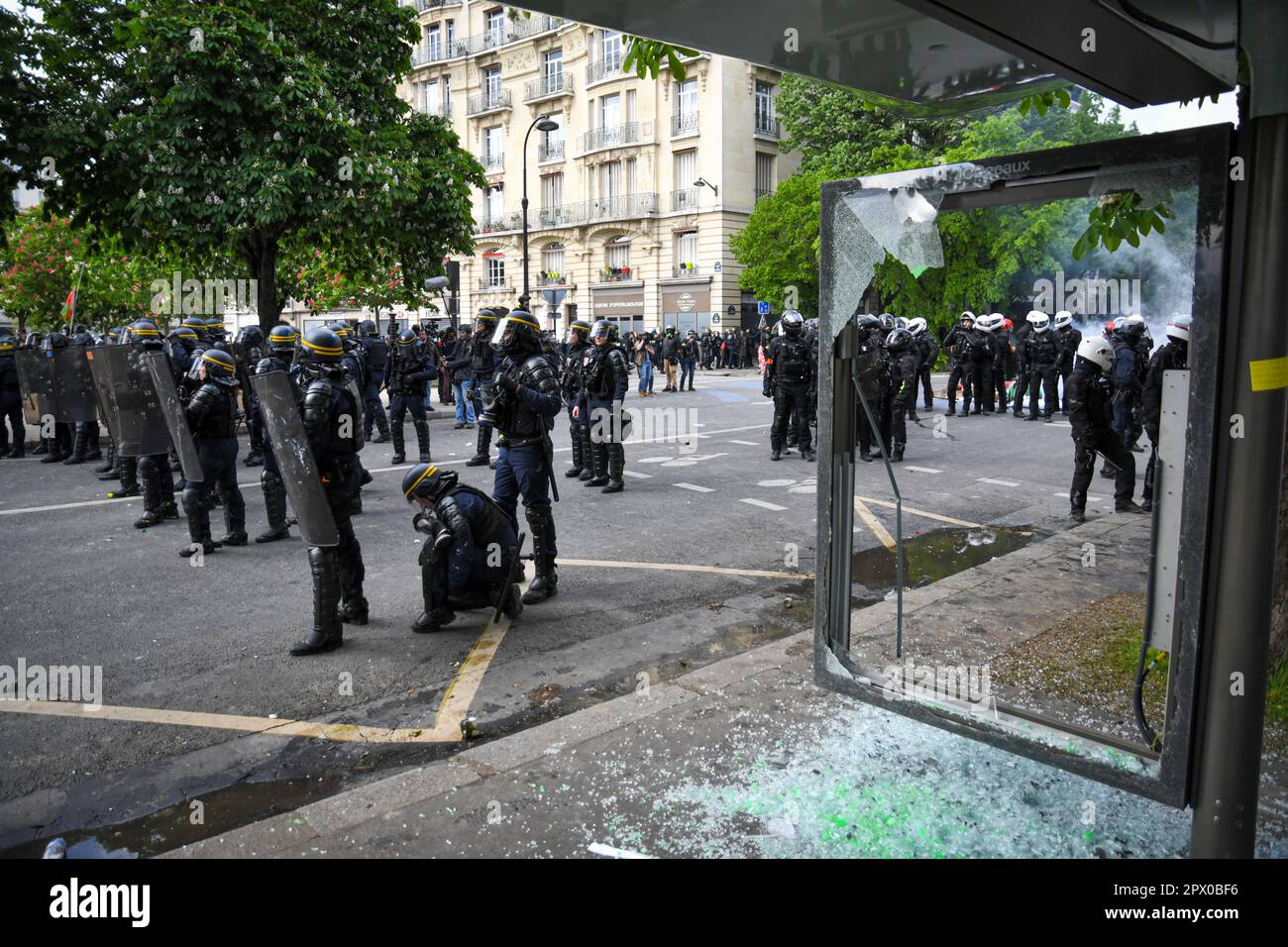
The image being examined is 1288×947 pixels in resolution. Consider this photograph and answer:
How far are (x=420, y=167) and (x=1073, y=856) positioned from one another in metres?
14.6

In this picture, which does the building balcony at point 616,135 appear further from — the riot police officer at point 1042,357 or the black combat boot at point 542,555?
the black combat boot at point 542,555

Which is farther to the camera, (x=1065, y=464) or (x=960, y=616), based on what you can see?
(x=1065, y=464)

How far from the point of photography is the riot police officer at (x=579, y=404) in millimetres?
10203

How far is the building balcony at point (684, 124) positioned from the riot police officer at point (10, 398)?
32.1 meters

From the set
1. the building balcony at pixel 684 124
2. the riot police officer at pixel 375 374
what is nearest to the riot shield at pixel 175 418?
the riot police officer at pixel 375 374

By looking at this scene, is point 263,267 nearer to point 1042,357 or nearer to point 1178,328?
point 1178,328

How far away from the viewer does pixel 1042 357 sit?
16094mm

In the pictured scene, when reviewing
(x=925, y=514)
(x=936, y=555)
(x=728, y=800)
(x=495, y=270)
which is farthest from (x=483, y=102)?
(x=728, y=800)

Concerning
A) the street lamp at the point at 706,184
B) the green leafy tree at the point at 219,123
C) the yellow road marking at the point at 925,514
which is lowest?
the yellow road marking at the point at 925,514

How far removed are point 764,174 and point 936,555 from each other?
1472 inches

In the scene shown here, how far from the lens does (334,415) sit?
534 cm

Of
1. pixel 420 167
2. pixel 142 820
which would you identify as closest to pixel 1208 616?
pixel 142 820

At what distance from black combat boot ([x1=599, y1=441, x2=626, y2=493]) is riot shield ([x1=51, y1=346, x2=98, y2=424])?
731 cm
